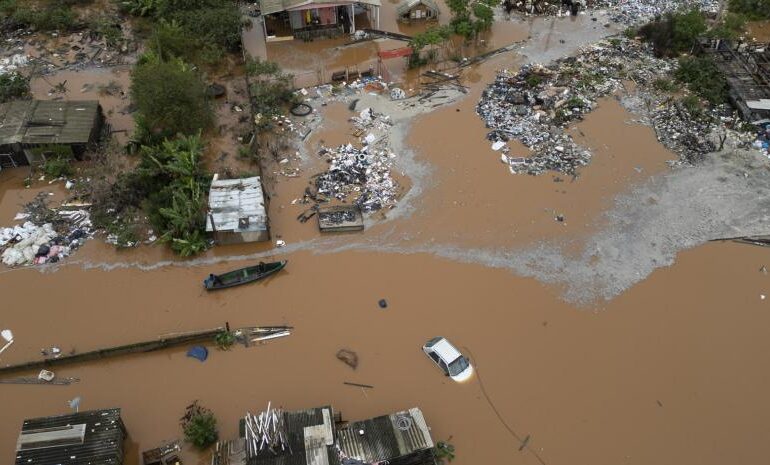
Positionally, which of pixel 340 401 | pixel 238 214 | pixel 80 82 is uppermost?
pixel 80 82

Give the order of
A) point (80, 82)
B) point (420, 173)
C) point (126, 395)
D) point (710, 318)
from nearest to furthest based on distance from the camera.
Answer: point (126, 395) < point (710, 318) < point (420, 173) < point (80, 82)

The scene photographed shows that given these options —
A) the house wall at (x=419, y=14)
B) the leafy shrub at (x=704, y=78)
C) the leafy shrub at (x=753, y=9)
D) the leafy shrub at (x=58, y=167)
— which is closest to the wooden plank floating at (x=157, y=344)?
the leafy shrub at (x=58, y=167)

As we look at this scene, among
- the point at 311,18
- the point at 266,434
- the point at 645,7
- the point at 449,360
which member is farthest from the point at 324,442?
the point at 645,7

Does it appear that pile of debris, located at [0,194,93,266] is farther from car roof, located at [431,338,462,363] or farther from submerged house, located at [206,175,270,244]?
car roof, located at [431,338,462,363]

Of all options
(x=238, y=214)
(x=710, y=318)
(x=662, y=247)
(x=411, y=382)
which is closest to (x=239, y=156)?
(x=238, y=214)

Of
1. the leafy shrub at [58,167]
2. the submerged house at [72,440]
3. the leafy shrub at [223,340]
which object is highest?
the leafy shrub at [58,167]

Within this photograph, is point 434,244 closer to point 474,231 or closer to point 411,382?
point 474,231

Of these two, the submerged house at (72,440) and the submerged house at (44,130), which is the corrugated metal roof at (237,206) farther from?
the submerged house at (72,440)

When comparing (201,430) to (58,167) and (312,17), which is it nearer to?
(58,167)
